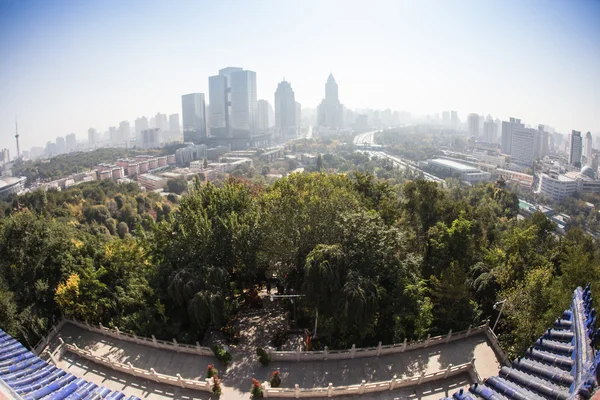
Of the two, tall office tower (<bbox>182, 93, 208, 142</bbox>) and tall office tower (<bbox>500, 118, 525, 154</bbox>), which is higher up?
tall office tower (<bbox>182, 93, 208, 142</bbox>)

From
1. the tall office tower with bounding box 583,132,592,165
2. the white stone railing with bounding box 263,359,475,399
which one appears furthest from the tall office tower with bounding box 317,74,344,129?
the white stone railing with bounding box 263,359,475,399

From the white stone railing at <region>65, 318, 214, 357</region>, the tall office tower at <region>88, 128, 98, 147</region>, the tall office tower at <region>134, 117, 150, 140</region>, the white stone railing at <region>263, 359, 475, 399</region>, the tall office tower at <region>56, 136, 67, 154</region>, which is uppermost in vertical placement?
the tall office tower at <region>134, 117, 150, 140</region>

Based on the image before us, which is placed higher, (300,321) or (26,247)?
(26,247)

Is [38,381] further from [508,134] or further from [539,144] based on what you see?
[508,134]

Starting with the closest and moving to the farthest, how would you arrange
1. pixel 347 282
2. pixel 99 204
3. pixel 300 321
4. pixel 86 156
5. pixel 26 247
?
pixel 347 282
pixel 300 321
pixel 26 247
pixel 99 204
pixel 86 156

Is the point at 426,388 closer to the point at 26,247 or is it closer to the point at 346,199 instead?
the point at 346,199

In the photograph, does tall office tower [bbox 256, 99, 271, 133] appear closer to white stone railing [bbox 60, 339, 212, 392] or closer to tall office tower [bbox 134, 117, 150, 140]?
tall office tower [bbox 134, 117, 150, 140]

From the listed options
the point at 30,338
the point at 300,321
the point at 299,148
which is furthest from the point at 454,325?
the point at 299,148

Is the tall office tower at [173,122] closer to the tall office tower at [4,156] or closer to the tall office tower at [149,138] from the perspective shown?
the tall office tower at [149,138]
